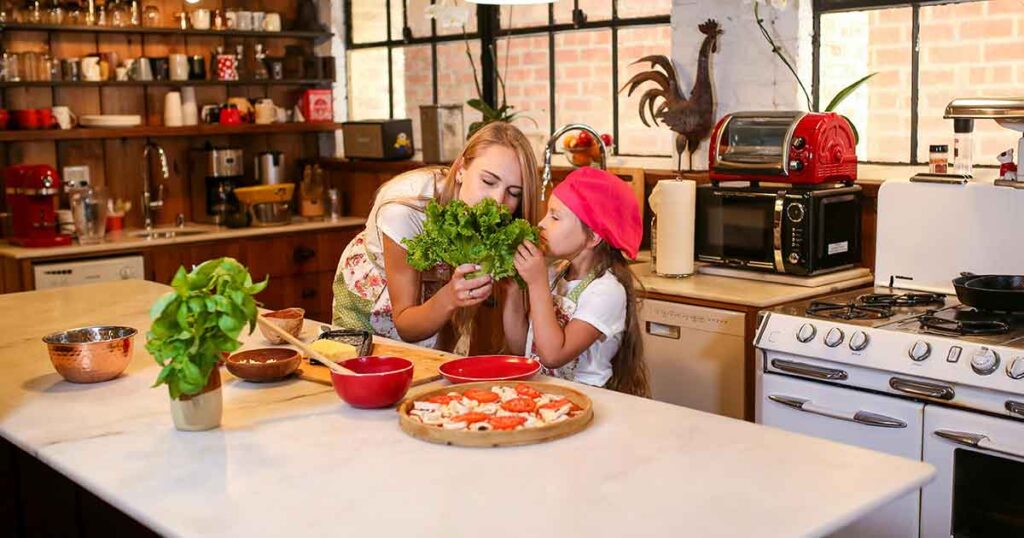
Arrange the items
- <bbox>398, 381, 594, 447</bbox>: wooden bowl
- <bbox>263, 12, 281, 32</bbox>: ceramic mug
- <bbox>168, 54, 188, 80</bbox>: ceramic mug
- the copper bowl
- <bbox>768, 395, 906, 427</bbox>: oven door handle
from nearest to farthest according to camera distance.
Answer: <bbox>398, 381, 594, 447</bbox>: wooden bowl → the copper bowl → <bbox>768, 395, 906, 427</bbox>: oven door handle → <bbox>168, 54, 188, 80</bbox>: ceramic mug → <bbox>263, 12, 281, 32</bbox>: ceramic mug

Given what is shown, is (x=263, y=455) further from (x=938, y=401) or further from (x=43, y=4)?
(x=43, y=4)

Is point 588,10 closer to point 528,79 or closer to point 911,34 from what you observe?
point 528,79

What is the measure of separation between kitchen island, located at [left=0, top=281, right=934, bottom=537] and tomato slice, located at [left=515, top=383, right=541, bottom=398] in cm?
12

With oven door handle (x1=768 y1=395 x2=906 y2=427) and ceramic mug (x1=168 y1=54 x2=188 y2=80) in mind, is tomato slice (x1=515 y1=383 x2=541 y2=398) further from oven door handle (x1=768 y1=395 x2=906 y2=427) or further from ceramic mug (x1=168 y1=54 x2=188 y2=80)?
ceramic mug (x1=168 y1=54 x2=188 y2=80)

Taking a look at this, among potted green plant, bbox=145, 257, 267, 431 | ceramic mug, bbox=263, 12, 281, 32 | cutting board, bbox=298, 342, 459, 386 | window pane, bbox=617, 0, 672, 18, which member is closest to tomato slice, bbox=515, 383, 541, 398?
cutting board, bbox=298, 342, 459, 386

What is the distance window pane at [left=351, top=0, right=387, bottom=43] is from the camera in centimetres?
638

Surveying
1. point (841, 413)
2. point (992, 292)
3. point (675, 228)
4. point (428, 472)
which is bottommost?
point (841, 413)

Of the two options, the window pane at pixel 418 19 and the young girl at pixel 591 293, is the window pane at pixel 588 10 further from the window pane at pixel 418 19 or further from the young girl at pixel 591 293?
the young girl at pixel 591 293

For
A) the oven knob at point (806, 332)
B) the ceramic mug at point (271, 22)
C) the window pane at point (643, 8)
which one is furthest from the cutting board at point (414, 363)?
the ceramic mug at point (271, 22)

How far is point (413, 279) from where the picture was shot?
2.89m

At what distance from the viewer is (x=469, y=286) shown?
8.20 feet

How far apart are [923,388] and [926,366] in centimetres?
6

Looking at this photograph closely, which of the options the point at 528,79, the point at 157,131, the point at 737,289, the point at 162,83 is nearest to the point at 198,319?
the point at 737,289

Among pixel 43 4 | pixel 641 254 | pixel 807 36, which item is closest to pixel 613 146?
pixel 641 254
